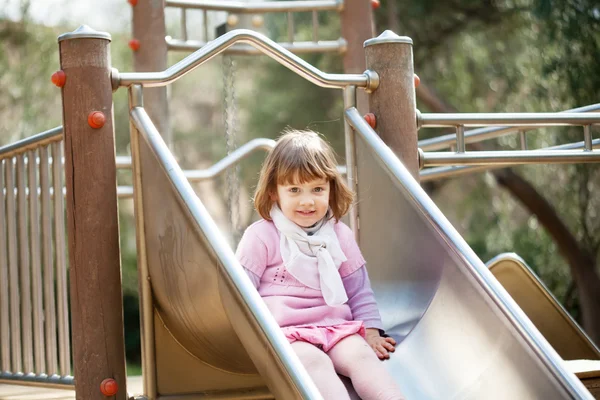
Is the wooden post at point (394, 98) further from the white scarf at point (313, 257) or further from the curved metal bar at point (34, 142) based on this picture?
the curved metal bar at point (34, 142)

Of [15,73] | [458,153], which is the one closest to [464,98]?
[15,73]

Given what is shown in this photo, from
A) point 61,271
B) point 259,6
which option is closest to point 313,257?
point 61,271

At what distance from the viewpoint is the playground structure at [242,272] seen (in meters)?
2.51

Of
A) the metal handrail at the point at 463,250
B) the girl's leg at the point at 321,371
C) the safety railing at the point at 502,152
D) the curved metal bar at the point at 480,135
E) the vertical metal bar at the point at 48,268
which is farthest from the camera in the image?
the curved metal bar at the point at 480,135

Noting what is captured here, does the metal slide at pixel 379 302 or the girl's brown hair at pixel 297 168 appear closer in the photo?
the metal slide at pixel 379 302

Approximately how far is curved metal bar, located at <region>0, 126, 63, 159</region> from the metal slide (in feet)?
2.38

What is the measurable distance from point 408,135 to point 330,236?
0.69m

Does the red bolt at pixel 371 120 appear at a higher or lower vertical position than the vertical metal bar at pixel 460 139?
higher

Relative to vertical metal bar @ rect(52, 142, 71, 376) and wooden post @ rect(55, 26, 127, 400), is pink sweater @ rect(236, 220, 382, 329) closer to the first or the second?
wooden post @ rect(55, 26, 127, 400)

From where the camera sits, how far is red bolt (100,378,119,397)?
310 centimetres

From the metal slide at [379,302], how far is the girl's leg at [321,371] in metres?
0.19

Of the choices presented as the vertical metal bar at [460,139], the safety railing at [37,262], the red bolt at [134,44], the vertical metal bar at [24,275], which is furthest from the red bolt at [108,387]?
the red bolt at [134,44]

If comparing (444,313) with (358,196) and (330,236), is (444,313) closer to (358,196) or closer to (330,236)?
(330,236)

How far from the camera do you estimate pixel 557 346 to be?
4.83m
